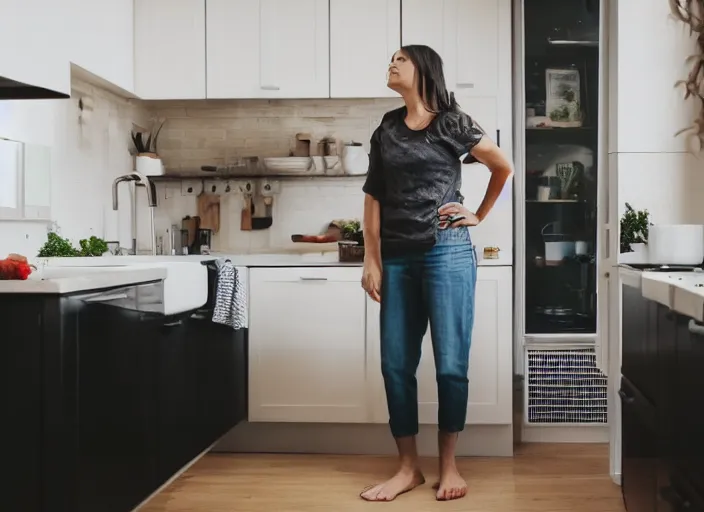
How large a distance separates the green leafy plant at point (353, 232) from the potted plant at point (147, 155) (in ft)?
3.11

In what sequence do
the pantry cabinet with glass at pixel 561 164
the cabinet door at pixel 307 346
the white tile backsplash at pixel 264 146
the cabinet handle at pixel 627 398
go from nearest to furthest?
1. the cabinet handle at pixel 627 398
2. the cabinet door at pixel 307 346
3. the pantry cabinet with glass at pixel 561 164
4. the white tile backsplash at pixel 264 146

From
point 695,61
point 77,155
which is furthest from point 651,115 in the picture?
point 77,155

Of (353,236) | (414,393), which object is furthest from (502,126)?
(414,393)

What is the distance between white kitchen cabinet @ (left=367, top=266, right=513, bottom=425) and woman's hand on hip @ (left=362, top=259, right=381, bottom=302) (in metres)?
0.51

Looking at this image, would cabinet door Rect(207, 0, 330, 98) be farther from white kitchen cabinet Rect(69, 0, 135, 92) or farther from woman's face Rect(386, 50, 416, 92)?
woman's face Rect(386, 50, 416, 92)

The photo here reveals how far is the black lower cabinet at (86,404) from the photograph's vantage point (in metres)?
2.08

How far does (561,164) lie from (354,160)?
99 centimetres

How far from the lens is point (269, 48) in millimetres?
4086

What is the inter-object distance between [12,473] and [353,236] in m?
2.26

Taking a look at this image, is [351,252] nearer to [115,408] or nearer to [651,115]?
[651,115]

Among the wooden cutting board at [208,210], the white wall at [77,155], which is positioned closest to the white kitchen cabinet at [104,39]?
the white wall at [77,155]

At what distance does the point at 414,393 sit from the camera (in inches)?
130

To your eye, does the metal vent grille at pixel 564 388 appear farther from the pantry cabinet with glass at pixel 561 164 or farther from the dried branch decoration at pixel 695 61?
the dried branch decoration at pixel 695 61

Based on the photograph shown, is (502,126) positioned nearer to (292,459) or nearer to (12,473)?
(292,459)
